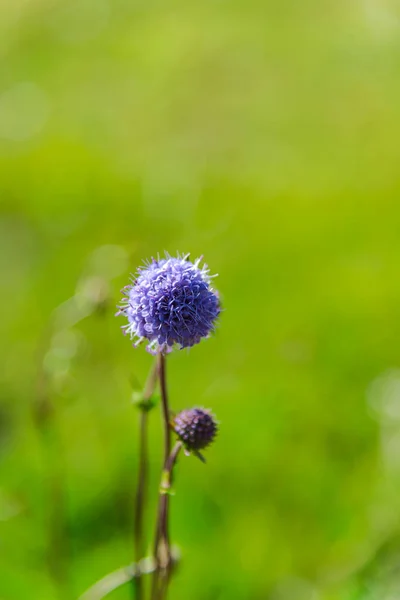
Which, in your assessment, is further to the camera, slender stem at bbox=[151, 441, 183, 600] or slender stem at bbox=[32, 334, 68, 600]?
slender stem at bbox=[32, 334, 68, 600]

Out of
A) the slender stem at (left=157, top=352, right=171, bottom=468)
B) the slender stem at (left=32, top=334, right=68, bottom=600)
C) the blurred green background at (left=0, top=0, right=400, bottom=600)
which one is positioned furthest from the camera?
the blurred green background at (left=0, top=0, right=400, bottom=600)

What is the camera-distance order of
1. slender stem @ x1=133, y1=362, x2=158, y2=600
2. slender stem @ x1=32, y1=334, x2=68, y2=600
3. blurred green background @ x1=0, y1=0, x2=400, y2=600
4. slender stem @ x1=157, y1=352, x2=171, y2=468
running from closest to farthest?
slender stem @ x1=157, y1=352, x2=171, y2=468 → slender stem @ x1=133, y1=362, x2=158, y2=600 → slender stem @ x1=32, y1=334, x2=68, y2=600 → blurred green background @ x1=0, y1=0, x2=400, y2=600

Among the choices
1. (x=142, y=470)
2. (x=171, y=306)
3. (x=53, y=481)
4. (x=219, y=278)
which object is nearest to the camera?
(x=171, y=306)

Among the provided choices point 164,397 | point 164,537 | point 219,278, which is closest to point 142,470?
point 164,537

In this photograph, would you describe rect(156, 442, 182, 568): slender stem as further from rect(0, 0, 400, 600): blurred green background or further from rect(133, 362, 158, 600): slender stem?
rect(0, 0, 400, 600): blurred green background

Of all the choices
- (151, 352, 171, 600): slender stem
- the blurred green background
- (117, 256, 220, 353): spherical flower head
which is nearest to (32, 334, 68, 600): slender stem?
the blurred green background

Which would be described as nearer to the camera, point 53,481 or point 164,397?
point 164,397

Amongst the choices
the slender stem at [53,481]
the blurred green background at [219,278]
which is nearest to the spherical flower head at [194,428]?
the blurred green background at [219,278]

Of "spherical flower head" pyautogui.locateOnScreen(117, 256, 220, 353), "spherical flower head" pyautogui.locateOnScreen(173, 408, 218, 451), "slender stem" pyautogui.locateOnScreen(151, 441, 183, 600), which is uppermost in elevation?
"spherical flower head" pyautogui.locateOnScreen(117, 256, 220, 353)

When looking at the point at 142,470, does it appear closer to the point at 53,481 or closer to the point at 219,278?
the point at 53,481
